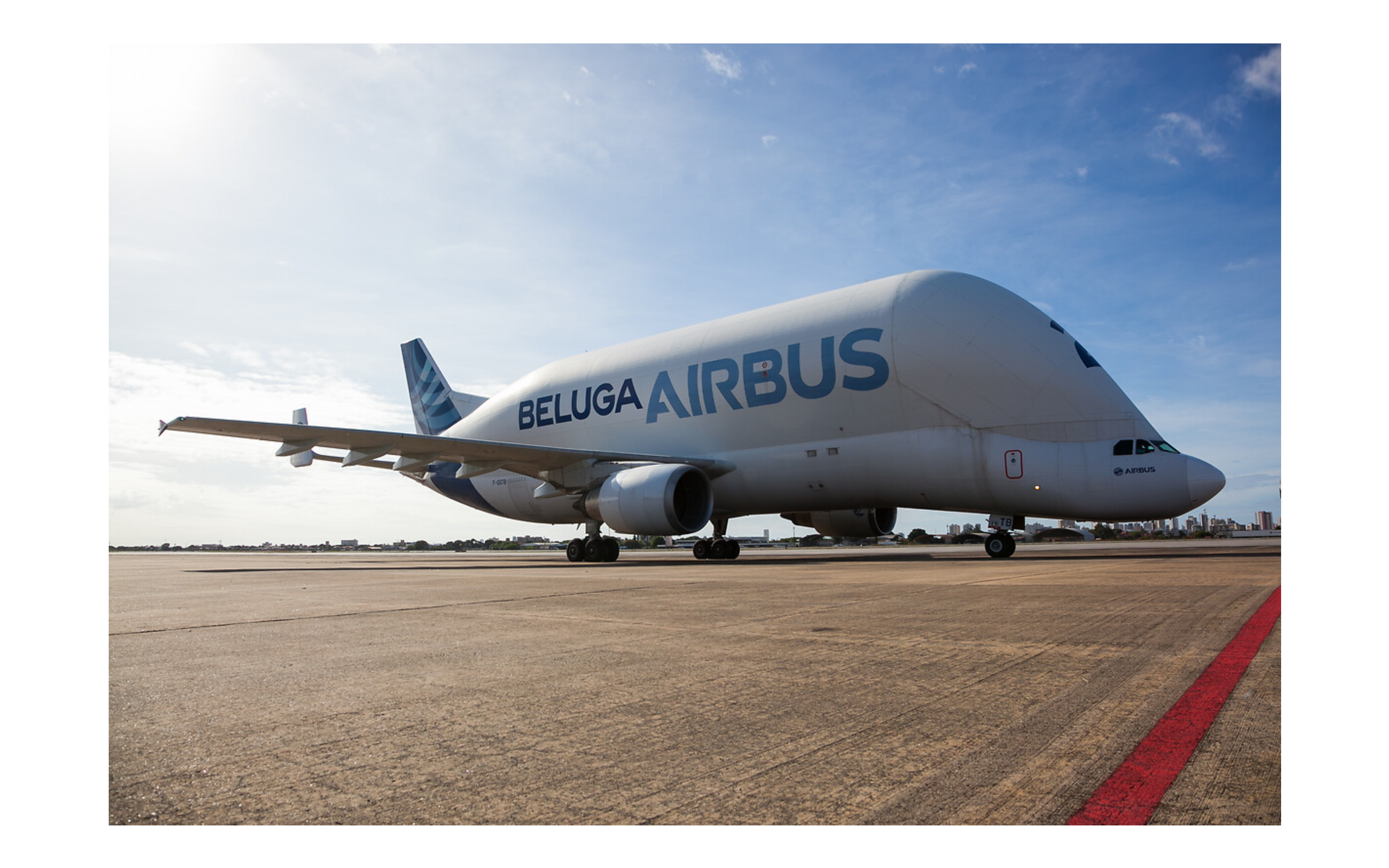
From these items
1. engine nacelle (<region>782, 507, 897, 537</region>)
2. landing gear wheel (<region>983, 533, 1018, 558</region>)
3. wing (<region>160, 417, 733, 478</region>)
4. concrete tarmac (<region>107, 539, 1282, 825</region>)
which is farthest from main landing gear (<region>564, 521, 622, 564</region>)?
concrete tarmac (<region>107, 539, 1282, 825</region>)

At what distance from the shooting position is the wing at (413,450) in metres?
15.7

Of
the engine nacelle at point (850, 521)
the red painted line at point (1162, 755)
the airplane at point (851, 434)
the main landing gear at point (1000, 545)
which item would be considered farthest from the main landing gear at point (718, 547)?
the red painted line at point (1162, 755)

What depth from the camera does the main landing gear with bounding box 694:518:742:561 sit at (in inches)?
795

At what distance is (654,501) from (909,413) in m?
6.05

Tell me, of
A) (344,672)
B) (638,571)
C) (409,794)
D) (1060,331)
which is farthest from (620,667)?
(1060,331)

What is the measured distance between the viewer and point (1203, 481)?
1352 centimetres

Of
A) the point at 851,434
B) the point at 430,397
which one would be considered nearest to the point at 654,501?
the point at 851,434

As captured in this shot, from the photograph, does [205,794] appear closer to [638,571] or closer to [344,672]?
[344,672]

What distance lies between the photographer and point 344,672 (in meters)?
3.68

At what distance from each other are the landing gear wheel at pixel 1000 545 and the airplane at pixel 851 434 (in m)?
0.05

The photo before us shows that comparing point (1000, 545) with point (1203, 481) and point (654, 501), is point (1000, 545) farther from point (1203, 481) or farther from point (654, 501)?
point (654, 501)

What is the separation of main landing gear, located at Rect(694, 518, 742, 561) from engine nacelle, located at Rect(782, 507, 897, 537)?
172cm

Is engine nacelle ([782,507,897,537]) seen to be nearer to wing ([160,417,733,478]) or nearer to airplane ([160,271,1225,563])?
airplane ([160,271,1225,563])
